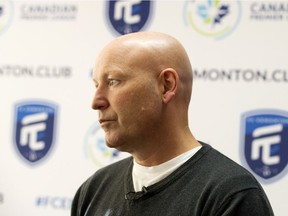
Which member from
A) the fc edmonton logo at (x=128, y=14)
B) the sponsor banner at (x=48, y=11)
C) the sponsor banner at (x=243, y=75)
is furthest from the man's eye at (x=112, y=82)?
the sponsor banner at (x=48, y=11)

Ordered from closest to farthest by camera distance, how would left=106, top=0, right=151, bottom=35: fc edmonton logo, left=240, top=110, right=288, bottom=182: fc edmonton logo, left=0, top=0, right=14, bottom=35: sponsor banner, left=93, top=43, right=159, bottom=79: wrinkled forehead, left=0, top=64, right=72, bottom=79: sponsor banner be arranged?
left=93, top=43, right=159, bottom=79: wrinkled forehead, left=240, top=110, right=288, bottom=182: fc edmonton logo, left=106, top=0, right=151, bottom=35: fc edmonton logo, left=0, top=64, right=72, bottom=79: sponsor banner, left=0, top=0, right=14, bottom=35: sponsor banner

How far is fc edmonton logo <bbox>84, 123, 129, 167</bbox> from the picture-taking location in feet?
7.11

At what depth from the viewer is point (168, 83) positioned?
1.16 meters

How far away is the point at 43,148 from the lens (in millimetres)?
2279

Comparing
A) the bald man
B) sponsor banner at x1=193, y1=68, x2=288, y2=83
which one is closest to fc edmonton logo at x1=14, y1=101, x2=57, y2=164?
sponsor banner at x1=193, y1=68, x2=288, y2=83

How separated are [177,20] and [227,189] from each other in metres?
1.11

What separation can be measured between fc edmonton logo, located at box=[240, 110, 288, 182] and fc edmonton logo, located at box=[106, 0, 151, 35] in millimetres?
550

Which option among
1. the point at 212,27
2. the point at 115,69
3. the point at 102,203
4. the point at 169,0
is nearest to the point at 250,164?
the point at 212,27

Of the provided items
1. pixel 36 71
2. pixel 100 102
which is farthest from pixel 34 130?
pixel 100 102

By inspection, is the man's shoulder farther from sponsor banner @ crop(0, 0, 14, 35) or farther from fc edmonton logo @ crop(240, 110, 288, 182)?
sponsor banner @ crop(0, 0, 14, 35)

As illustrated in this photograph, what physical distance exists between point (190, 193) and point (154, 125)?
0.17 m

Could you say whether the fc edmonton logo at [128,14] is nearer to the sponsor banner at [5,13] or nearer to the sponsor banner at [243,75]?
the sponsor banner at [243,75]

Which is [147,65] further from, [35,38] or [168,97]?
[35,38]

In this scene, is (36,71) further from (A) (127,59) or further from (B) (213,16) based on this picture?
(A) (127,59)
